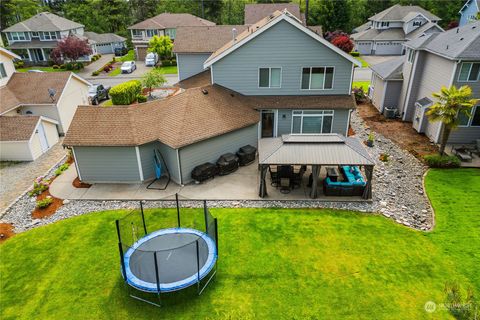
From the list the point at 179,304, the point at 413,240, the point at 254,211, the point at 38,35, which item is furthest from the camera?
the point at 38,35

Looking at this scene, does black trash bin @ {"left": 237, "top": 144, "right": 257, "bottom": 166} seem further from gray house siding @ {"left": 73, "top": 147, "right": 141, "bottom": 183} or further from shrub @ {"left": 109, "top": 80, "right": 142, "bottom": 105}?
shrub @ {"left": 109, "top": 80, "right": 142, "bottom": 105}

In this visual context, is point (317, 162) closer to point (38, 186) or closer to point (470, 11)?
point (38, 186)

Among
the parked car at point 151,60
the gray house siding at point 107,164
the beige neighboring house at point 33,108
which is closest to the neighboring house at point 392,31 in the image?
the parked car at point 151,60

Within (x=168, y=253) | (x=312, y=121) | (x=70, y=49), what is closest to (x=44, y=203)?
(x=168, y=253)

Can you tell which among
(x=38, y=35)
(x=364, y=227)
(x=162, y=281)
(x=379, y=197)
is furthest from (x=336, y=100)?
(x=38, y=35)

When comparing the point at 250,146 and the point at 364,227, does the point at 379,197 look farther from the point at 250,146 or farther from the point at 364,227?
the point at 250,146

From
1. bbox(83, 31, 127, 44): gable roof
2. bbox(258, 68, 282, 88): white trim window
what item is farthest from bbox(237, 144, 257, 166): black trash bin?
bbox(83, 31, 127, 44): gable roof
